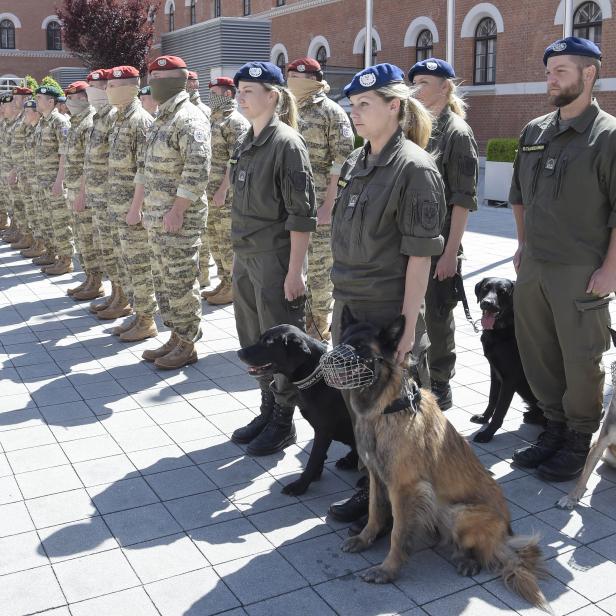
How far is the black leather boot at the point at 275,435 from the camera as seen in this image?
4965 millimetres

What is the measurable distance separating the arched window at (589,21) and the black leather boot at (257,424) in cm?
1760

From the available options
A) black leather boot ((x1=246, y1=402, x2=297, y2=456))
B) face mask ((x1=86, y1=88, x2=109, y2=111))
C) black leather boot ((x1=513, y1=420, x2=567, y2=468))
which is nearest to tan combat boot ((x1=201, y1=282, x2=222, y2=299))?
face mask ((x1=86, y1=88, x2=109, y2=111))

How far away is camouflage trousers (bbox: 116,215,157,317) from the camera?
7.48 m

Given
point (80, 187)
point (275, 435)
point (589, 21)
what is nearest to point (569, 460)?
point (275, 435)

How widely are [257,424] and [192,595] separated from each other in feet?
6.07

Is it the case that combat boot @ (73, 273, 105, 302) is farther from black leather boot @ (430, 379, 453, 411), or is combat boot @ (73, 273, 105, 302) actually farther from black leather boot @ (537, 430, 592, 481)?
black leather boot @ (537, 430, 592, 481)

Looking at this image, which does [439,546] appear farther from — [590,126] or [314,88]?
[314,88]

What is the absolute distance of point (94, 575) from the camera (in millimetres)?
3604

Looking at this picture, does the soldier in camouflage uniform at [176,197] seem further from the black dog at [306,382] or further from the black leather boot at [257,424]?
the black dog at [306,382]

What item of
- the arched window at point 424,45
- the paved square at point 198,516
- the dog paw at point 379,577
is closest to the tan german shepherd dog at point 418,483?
the dog paw at point 379,577

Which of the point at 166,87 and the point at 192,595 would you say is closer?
the point at 192,595

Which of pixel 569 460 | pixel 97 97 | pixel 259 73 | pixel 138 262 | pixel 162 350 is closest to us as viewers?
pixel 569 460

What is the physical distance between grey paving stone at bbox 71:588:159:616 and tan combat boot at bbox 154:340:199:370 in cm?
337

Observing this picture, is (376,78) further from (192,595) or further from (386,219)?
(192,595)
